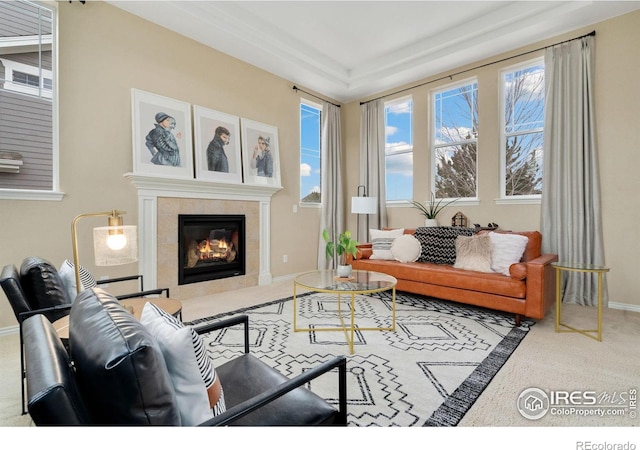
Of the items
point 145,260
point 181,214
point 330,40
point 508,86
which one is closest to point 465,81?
point 508,86

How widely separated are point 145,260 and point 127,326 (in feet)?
9.94

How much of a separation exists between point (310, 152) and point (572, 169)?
11.6 ft

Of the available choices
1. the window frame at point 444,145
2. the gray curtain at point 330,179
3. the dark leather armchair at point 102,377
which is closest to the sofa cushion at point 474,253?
the window frame at point 444,145

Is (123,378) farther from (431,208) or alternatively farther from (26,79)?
(431,208)

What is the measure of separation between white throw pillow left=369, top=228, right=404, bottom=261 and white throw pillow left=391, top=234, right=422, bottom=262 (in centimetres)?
8

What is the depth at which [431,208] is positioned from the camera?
4660 millimetres

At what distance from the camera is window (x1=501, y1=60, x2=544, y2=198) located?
393 centimetres

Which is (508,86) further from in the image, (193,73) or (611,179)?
(193,73)

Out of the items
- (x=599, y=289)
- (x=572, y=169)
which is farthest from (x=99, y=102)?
(x=572, y=169)

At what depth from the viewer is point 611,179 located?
11.1 feet

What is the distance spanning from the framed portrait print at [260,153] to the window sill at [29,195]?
→ 6.60 ft

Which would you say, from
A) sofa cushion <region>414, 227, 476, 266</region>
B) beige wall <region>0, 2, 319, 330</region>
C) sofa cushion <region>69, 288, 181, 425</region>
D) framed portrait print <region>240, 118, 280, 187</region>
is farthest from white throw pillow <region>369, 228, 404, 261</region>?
sofa cushion <region>69, 288, 181, 425</region>

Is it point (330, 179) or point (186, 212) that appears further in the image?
point (330, 179)

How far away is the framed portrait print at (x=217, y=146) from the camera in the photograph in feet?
12.6
